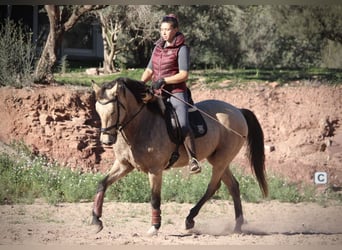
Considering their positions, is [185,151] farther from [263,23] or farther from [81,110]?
[263,23]

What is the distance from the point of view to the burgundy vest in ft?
20.6

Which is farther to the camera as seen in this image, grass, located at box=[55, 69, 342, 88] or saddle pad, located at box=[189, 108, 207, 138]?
grass, located at box=[55, 69, 342, 88]

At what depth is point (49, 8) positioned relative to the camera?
10.5 meters

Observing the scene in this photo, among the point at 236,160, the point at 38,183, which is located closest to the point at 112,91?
the point at 38,183

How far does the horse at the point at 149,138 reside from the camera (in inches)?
227

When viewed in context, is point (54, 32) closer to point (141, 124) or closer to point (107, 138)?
point (141, 124)

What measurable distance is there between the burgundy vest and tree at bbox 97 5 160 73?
4.98 metres

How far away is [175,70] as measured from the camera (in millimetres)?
6344

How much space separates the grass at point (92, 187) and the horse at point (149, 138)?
1730 mm

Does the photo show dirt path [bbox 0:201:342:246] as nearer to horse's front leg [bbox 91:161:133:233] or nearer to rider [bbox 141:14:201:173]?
horse's front leg [bbox 91:161:133:233]

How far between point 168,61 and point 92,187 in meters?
2.74

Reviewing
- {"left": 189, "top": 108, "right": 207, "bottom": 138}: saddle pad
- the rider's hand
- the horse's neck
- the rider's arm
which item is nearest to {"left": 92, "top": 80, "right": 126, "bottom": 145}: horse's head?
the horse's neck

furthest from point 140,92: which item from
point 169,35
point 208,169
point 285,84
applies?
point 285,84

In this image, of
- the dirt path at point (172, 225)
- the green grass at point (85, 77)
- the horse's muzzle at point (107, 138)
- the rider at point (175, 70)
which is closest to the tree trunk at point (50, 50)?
the green grass at point (85, 77)
